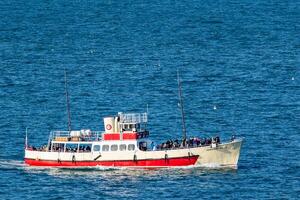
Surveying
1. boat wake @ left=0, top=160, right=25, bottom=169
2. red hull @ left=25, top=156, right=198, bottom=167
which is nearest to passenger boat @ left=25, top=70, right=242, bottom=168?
red hull @ left=25, top=156, right=198, bottom=167

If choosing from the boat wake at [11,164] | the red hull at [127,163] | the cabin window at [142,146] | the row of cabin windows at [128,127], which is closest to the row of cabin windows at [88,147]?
the cabin window at [142,146]

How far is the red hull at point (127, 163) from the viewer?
7293 inches

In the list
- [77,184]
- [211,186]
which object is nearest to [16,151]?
[77,184]

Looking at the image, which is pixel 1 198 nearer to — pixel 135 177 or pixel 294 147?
pixel 135 177

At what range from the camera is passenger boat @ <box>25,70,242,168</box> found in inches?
7283

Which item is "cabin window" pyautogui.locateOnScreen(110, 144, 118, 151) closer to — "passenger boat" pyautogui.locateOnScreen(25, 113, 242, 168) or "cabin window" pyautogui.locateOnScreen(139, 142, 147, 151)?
"passenger boat" pyautogui.locateOnScreen(25, 113, 242, 168)

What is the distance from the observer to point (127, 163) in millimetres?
186875

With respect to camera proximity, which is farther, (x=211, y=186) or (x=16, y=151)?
(x=16, y=151)

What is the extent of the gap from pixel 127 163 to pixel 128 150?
5.59 feet

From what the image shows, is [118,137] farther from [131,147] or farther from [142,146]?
[142,146]

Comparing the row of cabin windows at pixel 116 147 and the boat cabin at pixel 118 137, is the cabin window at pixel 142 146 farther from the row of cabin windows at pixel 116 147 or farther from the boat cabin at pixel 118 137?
the row of cabin windows at pixel 116 147

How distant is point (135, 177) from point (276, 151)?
23.9 metres

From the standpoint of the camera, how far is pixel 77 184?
594 ft

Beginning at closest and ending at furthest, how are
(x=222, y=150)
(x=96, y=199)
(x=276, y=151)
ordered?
(x=96, y=199)
(x=222, y=150)
(x=276, y=151)
